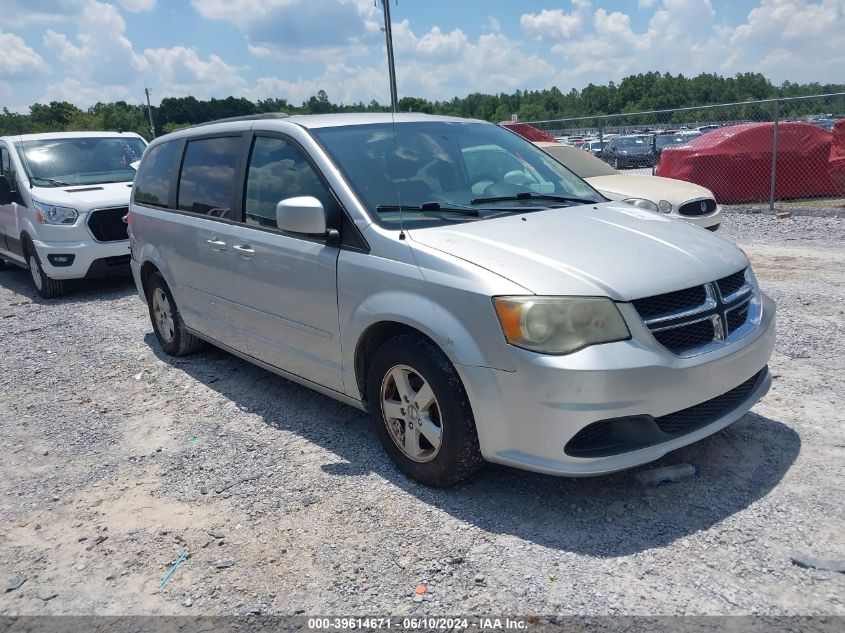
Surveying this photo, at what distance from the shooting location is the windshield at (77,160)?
9.49 meters

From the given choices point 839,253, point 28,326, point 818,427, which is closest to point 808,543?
point 818,427

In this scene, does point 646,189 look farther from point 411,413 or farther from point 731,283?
point 411,413

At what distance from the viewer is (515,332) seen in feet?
10.0

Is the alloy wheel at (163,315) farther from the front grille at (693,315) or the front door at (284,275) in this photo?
the front grille at (693,315)

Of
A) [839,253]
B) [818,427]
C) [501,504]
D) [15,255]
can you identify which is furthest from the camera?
[15,255]

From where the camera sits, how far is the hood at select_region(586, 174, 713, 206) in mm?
8656

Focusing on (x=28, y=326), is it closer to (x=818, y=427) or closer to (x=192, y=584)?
(x=192, y=584)

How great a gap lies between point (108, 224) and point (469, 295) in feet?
23.7

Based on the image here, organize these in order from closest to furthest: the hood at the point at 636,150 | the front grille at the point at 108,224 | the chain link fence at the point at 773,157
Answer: the front grille at the point at 108,224 → the chain link fence at the point at 773,157 → the hood at the point at 636,150

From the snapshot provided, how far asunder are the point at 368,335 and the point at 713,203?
6.80 meters

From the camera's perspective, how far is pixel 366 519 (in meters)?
3.44

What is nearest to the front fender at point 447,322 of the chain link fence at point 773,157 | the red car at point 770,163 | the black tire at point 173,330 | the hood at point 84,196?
the black tire at point 173,330

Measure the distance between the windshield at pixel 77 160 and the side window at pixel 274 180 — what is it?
6091 mm

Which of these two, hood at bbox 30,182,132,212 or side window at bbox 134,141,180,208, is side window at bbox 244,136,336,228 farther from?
→ hood at bbox 30,182,132,212
